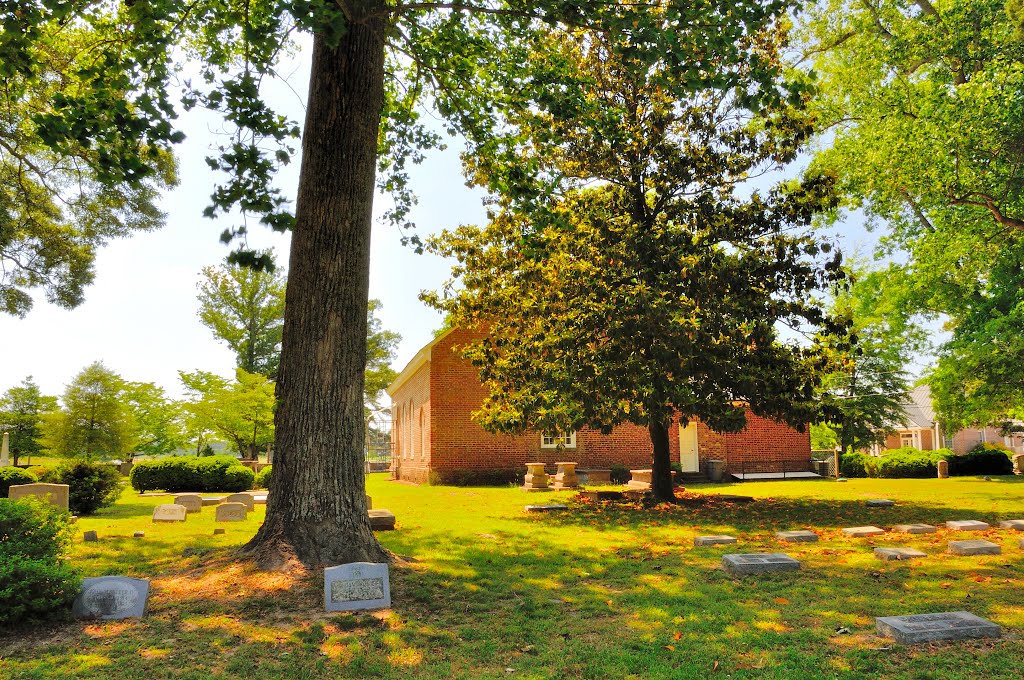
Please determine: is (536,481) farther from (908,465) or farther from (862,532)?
(908,465)

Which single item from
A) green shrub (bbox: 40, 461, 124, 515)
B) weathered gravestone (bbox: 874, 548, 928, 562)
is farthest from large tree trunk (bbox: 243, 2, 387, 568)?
green shrub (bbox: 40, 461, 124, 515)

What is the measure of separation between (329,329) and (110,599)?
3.66 m

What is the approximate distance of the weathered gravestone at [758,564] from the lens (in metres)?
8.66

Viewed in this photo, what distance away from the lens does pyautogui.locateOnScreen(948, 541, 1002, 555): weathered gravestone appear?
9812mm

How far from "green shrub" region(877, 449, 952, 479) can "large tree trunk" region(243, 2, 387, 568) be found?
27.8 meters

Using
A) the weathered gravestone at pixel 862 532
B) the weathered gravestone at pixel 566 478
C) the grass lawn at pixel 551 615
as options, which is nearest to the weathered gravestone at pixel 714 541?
the grass lawn at pixel 551 615

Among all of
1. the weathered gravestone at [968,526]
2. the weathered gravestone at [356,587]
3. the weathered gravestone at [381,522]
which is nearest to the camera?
the weathered gravestone at [356,587]

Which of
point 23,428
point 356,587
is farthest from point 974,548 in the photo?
point 23,428

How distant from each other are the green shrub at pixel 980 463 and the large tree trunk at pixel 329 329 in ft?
102

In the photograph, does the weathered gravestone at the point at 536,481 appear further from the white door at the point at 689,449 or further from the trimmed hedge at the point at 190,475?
the trimmed hedge at the point at 190,475

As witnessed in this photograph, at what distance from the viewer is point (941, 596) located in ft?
24.0

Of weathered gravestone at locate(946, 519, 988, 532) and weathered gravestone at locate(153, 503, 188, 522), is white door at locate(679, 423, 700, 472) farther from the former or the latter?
weathered gravestone at locate(153, 503, 188, 522)

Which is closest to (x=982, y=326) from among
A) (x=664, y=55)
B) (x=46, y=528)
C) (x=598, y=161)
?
(x=598, y=161)

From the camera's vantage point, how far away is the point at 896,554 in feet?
31.4
